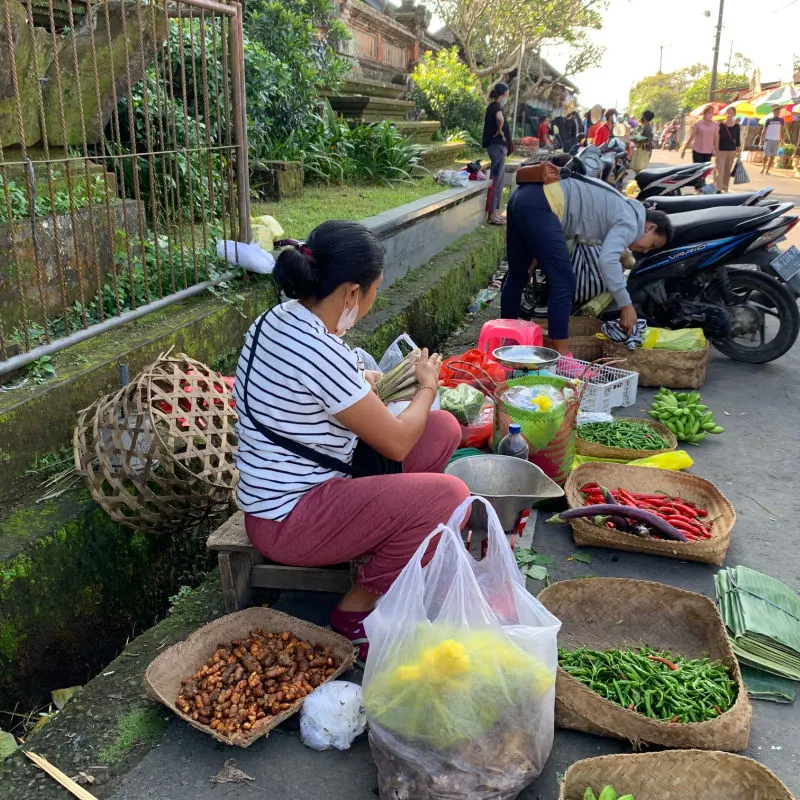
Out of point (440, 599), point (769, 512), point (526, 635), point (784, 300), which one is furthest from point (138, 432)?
point (784, 300)

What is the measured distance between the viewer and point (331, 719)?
6.88 ft

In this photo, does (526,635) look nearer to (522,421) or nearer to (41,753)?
(41,753)

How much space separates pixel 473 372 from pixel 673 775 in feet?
9.07

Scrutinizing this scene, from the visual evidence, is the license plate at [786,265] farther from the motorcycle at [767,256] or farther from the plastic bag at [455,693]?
the plastic bag at [455,693]

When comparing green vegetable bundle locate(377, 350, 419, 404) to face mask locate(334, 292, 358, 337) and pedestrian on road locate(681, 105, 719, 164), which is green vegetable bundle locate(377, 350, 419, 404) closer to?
face mask locate(334, 292, 358, 337)

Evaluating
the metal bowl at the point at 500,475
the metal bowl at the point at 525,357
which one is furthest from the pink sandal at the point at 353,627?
the metal bowl at the point at 525,357

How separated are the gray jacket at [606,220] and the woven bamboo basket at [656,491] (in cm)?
178

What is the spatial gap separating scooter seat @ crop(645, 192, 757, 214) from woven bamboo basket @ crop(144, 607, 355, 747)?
201 inches

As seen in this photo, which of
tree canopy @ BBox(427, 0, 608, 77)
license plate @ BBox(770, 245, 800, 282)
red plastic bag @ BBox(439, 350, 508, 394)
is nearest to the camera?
red plastic bag @ BBox(439, 350, 508, 394)

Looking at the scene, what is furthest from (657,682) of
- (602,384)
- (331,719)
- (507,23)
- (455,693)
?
(507,23)

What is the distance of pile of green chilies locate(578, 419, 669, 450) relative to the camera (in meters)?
4.07

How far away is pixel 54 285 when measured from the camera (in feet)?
11.0

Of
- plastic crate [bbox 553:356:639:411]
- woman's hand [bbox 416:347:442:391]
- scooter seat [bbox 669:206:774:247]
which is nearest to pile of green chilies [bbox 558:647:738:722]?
woman's hand [bbox 416:347:442:391]

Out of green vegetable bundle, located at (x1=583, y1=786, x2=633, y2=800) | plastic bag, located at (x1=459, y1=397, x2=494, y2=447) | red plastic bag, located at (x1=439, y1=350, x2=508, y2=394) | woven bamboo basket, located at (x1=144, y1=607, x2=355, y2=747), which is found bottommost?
green vegetable bundle, located at (x1=583, y1=786, x2=633, y2=800)
